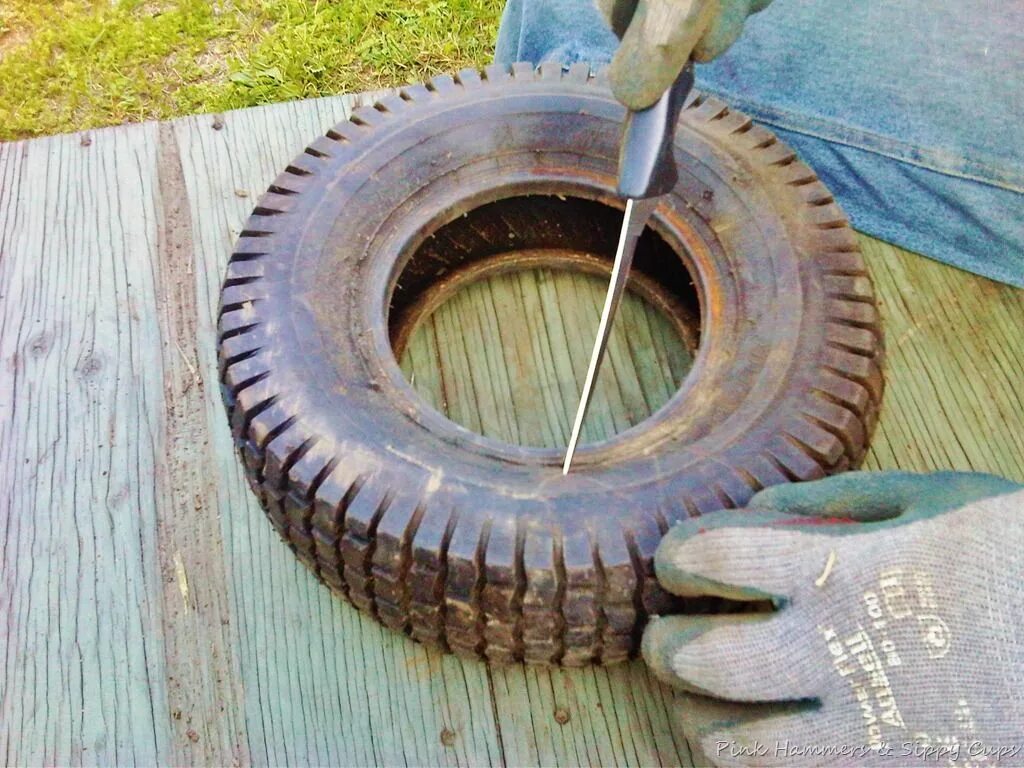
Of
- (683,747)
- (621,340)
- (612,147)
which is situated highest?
(612,147)

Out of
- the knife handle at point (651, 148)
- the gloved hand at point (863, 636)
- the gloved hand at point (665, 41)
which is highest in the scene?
the gloved hand at point (665, 41)

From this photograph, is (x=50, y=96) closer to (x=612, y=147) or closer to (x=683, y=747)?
(x=612, y=147)

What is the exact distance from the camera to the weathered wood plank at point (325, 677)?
4.74ft

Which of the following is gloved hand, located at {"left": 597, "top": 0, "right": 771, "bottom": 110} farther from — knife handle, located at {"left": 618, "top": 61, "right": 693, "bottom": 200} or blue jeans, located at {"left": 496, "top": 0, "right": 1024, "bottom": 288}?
blue jeans, located at {"left": 496, "top": 0, "right": 1024, "bottom": 288}

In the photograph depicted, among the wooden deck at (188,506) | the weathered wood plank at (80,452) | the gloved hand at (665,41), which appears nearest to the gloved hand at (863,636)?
the wooden deck at (188,506)

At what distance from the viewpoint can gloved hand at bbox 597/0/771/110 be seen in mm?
1146

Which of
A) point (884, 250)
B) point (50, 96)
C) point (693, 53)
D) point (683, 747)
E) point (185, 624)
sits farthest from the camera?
point (50, 96)

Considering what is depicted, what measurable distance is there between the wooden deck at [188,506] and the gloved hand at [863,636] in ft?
1.14

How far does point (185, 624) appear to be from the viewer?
156 cm

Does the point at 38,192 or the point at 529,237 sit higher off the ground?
the point at 38,192

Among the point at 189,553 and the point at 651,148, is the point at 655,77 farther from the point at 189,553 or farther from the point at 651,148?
the point at 189,553

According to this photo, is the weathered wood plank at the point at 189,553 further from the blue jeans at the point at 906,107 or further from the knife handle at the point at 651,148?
the blue jeans at the point at 906,107

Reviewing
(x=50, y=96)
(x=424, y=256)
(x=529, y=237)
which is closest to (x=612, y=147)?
(x=529, y=237)

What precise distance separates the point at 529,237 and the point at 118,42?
6.18ft
